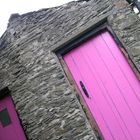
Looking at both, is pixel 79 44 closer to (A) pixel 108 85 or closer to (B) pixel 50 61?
(B) pixel 50 61

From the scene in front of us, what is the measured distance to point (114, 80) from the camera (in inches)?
192

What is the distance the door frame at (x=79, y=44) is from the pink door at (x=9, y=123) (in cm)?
170

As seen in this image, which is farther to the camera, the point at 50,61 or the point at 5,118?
the point at 5,118

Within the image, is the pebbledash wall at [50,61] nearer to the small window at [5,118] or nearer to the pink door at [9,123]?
the pink door at [9,123]

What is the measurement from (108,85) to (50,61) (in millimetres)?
1380

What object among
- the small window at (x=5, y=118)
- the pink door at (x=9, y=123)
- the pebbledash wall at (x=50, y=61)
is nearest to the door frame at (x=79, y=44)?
the pebbledash wall at (x=50, y=61)

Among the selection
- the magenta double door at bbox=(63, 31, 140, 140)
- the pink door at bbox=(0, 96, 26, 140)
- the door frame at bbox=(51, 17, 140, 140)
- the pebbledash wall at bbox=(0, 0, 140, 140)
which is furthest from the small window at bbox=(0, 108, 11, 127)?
the magenta double door at bbox=(63, 31, 140, 140)

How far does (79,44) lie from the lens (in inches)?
209

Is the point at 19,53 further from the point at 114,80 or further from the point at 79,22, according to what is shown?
the point at 114,80

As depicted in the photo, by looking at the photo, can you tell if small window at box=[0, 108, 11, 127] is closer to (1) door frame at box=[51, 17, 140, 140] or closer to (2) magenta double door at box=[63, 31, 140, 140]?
(1) door frame at box=[51, 17, 140, 140]

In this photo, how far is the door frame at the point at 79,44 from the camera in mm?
4805

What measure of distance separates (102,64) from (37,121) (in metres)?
1.81

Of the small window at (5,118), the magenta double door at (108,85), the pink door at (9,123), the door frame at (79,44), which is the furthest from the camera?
the small window at (5,118)

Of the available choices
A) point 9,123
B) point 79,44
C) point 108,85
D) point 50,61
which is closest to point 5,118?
point 9,123
